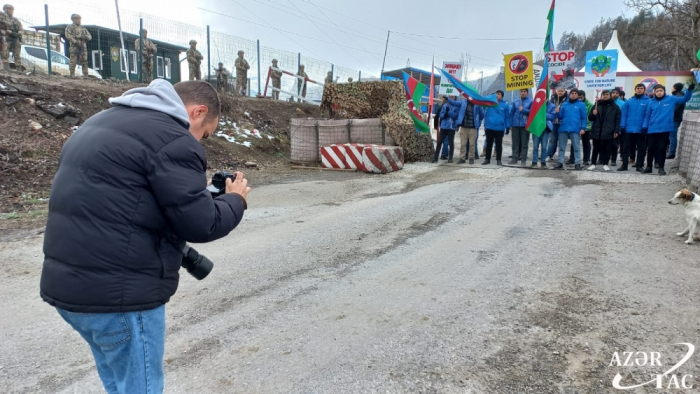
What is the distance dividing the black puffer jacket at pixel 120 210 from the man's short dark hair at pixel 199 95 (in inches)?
9.3

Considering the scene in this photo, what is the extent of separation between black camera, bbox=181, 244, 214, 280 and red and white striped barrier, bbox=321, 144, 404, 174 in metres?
9.38

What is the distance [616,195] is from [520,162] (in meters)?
5.19

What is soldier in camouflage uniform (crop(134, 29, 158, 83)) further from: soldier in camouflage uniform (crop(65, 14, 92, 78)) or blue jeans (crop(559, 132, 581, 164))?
blue jeans (crop(559, 132, 581, 164))

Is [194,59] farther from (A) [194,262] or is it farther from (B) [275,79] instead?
(A) [194,262]

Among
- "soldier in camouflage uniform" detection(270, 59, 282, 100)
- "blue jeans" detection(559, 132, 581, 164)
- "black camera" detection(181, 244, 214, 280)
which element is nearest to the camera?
"black camera" detection(181, 244, 214, 280)

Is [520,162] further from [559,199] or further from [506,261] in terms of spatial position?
[506,261]

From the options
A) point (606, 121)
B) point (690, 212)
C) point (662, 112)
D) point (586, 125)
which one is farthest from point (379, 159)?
point (690, 212)

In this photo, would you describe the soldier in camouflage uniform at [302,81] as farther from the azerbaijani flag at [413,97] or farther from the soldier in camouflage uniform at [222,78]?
the azerbaijani flag at [413,97]

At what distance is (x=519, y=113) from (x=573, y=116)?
4.51ft

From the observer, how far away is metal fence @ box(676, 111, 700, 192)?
8.09m

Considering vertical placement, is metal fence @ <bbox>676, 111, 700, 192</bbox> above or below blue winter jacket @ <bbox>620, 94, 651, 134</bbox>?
below

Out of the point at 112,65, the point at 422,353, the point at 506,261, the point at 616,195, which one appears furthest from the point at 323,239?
the point at 112,65

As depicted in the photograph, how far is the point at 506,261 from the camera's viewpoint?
16.3 feet

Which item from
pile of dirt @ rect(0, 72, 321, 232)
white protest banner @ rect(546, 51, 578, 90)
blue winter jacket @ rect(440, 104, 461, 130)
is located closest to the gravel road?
pile of dirt @ rect(0, 72, 321, 232)
